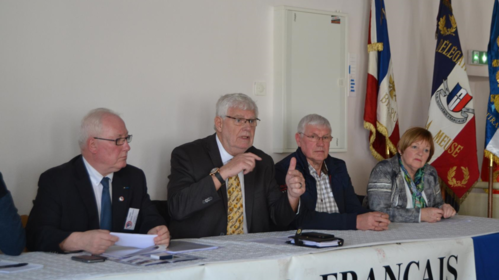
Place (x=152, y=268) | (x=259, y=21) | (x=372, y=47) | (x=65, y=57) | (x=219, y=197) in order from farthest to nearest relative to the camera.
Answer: (x=372, y=47), (x=259, y=21), (x=65, y=57), (x=219, y=197), (x=152, y=268)

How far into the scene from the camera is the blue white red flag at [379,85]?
4.61 meters

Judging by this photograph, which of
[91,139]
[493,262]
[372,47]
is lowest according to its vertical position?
[493,262]

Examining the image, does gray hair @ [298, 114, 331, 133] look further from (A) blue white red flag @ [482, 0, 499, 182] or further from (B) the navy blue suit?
(B) the navy blue suit

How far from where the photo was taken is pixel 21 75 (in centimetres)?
312

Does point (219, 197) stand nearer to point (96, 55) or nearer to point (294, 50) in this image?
point (96, 55)

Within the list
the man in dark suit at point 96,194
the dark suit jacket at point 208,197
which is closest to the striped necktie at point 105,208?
the man in dark suit at point 96,194

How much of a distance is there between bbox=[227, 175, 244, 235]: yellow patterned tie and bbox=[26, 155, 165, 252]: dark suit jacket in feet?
1.42

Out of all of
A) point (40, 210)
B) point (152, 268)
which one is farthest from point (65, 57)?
point (152, 268)

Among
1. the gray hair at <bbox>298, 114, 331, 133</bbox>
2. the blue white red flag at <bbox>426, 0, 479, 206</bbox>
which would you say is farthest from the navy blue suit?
the blue white red flag at <bbox>426, 0, 479, 206</bbox>

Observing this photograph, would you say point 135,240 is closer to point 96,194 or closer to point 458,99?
point 96,194

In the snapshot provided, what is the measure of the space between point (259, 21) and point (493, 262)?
2230 mm

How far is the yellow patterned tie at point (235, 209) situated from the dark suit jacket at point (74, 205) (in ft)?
1.42

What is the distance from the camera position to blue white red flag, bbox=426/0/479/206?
15.4 ft

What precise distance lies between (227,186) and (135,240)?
0.92 metres
